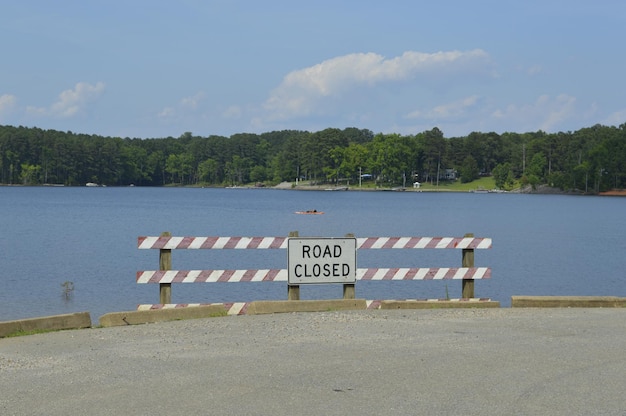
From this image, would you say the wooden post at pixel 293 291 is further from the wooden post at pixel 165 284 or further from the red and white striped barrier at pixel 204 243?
the wooden post at pixel 165 284

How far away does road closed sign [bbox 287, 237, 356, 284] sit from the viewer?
1538 centimetres

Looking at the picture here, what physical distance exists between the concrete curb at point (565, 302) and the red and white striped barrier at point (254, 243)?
1248mm

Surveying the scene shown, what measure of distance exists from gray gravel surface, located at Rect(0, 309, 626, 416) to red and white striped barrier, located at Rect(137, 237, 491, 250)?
1489 millimetres

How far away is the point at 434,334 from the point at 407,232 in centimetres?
6004

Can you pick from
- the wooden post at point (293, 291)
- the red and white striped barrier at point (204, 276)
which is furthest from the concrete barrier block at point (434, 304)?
the red and white striped barrier at point (204, 276)

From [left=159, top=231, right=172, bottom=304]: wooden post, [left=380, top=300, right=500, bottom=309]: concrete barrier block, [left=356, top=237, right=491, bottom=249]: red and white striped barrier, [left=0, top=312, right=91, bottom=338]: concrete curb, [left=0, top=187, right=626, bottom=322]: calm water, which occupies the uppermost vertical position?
[left=356, top=237, right=491, bottom=249]: red and white striped barrier

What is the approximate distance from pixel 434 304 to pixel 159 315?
4770 millimetres

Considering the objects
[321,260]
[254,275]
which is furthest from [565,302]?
[254,275]

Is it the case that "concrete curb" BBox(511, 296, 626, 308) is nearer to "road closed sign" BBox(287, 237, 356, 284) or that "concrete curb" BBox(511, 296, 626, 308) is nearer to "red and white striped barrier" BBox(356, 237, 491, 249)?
"red and white striped barrier" BBox(356, 237, 491, 249)

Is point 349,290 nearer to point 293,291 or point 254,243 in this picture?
point 293,291

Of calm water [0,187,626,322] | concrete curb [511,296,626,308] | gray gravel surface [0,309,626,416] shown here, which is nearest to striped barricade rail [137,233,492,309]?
concrete curb [511,296,626,308]

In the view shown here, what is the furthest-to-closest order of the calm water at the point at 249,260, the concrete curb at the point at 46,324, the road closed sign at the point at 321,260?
the calm water at the point at 249,260 < the road closed sign at the point at 321,260 < the concrete curb at the point at 46,324

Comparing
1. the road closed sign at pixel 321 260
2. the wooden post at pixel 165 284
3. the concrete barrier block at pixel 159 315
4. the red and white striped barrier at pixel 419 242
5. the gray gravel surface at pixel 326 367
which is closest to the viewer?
the gray gravel surface at pixel 326 367

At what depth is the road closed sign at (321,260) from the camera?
1538 cm
